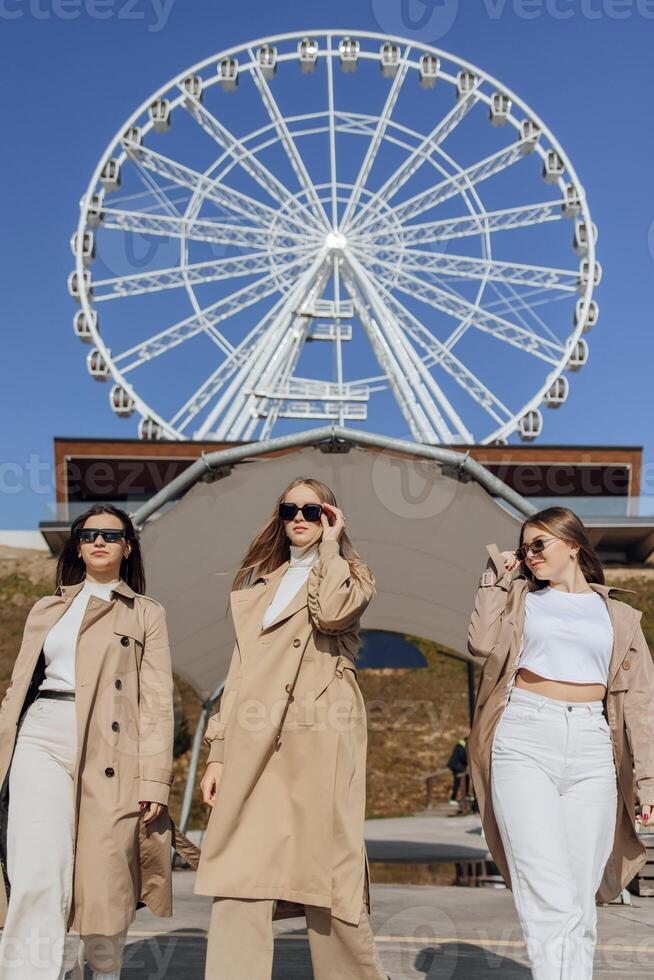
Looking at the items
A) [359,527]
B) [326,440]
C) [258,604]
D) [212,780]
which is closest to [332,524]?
[258,604]

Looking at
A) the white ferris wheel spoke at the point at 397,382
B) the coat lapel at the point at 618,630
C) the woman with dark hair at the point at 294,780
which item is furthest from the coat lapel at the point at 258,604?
the white ferris wheel spoke at the point at 397,382

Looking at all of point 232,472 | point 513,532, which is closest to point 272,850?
point 232,472

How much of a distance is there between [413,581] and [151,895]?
641 centimetres

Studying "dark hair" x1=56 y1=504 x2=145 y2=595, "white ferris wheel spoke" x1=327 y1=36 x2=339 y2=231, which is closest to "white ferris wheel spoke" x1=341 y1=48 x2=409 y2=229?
"white ferris wheel spoke" x1=327 y1=36 x2=339 y2=231

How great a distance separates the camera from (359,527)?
9.62 m

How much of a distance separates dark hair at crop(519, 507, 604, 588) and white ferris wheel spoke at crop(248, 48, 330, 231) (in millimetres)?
23450

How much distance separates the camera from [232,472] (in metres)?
8.48

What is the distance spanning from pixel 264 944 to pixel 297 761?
0.59 m

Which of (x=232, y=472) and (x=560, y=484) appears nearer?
(x=232, y=472)

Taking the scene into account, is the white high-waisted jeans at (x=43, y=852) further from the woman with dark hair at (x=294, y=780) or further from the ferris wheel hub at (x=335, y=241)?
the ferris wheel hub at (x=335, y=241)

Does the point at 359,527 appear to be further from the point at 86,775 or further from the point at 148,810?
the point at 86,775

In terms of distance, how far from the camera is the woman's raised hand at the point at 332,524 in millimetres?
4082

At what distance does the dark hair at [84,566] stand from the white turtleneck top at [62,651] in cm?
25

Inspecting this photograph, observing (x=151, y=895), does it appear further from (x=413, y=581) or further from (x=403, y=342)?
(x=403, y=342)
